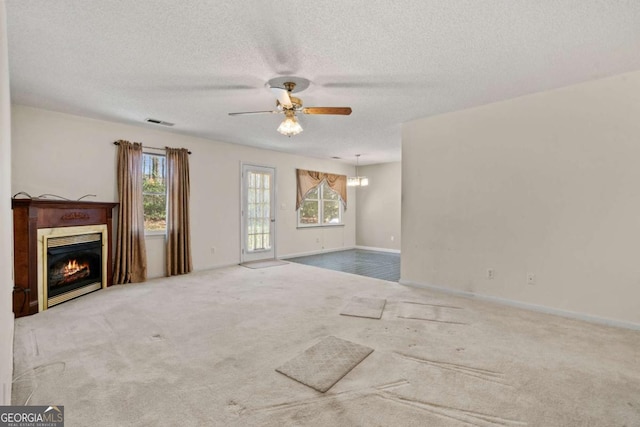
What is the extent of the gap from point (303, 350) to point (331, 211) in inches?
258

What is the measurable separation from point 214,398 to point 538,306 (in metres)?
3.74

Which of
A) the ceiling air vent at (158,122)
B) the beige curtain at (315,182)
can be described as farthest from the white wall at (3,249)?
the beige curtain at (315,182)

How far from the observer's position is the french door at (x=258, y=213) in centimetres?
667

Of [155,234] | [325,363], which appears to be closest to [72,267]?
[155,234]

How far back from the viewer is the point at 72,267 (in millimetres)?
4117

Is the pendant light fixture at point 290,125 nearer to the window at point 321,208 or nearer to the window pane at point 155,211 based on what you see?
the window pane at point 155,211

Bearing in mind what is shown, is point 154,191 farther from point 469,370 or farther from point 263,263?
point 469,370

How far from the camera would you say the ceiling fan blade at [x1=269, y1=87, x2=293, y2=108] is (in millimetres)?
2902

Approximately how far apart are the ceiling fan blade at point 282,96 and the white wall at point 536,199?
2485 millimetres

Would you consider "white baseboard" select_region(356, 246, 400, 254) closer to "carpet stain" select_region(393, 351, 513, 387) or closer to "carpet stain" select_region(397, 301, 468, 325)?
"carpet stain" select_region(397, 301, 468, 325)

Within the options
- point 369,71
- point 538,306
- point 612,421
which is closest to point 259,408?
point 612,421

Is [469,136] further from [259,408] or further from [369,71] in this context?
[259,408]

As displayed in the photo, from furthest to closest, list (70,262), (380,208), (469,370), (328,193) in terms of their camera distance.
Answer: (380,208)
(328,193)
(70,262)
(469,370)

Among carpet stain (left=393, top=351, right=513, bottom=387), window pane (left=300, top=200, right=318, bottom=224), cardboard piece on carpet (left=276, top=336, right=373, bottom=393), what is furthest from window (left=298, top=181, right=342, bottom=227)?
carpet stain (left=393, top=351, right=513, bottom=387)
